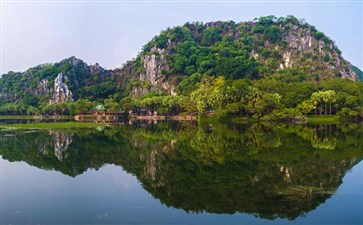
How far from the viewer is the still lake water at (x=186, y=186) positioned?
13.3 meters

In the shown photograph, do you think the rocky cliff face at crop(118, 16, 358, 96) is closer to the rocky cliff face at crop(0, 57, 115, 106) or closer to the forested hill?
the forested hill

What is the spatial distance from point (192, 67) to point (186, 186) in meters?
138

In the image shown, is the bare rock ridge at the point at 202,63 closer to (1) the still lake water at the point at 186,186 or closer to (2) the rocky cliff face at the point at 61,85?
(2) the rocky cliff face at the point at 61,85

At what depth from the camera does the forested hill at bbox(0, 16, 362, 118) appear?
138 meters

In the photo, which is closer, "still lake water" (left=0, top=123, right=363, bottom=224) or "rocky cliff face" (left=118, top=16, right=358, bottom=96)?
"still lake water" (left=0, top=123, right=363, bottom=224)

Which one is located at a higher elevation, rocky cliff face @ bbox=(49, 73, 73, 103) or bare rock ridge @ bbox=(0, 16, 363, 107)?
bare rock ridge @ bbox=(0, 16, 363, 107)

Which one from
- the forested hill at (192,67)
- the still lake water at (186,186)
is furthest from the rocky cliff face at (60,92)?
the still lake water at (186,186)

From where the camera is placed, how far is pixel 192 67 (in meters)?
154

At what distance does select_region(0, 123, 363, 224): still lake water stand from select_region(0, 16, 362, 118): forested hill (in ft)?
296

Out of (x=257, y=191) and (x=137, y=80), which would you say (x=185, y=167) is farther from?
(x=137, y=80)

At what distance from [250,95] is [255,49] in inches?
3568

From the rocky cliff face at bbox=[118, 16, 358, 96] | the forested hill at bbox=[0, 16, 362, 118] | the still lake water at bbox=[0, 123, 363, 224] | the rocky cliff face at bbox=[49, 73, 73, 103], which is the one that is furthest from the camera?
the rocky cliff face at bbox=[49, 73, 73, 103]

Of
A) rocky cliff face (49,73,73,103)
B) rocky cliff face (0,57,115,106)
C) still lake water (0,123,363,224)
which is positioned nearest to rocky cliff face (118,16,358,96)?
rocky cliff face (0,57,115,106)

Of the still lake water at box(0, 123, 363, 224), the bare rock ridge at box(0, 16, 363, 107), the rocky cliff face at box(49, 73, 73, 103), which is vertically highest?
the bare rock ridge at box(0, 16, 363, 107)
